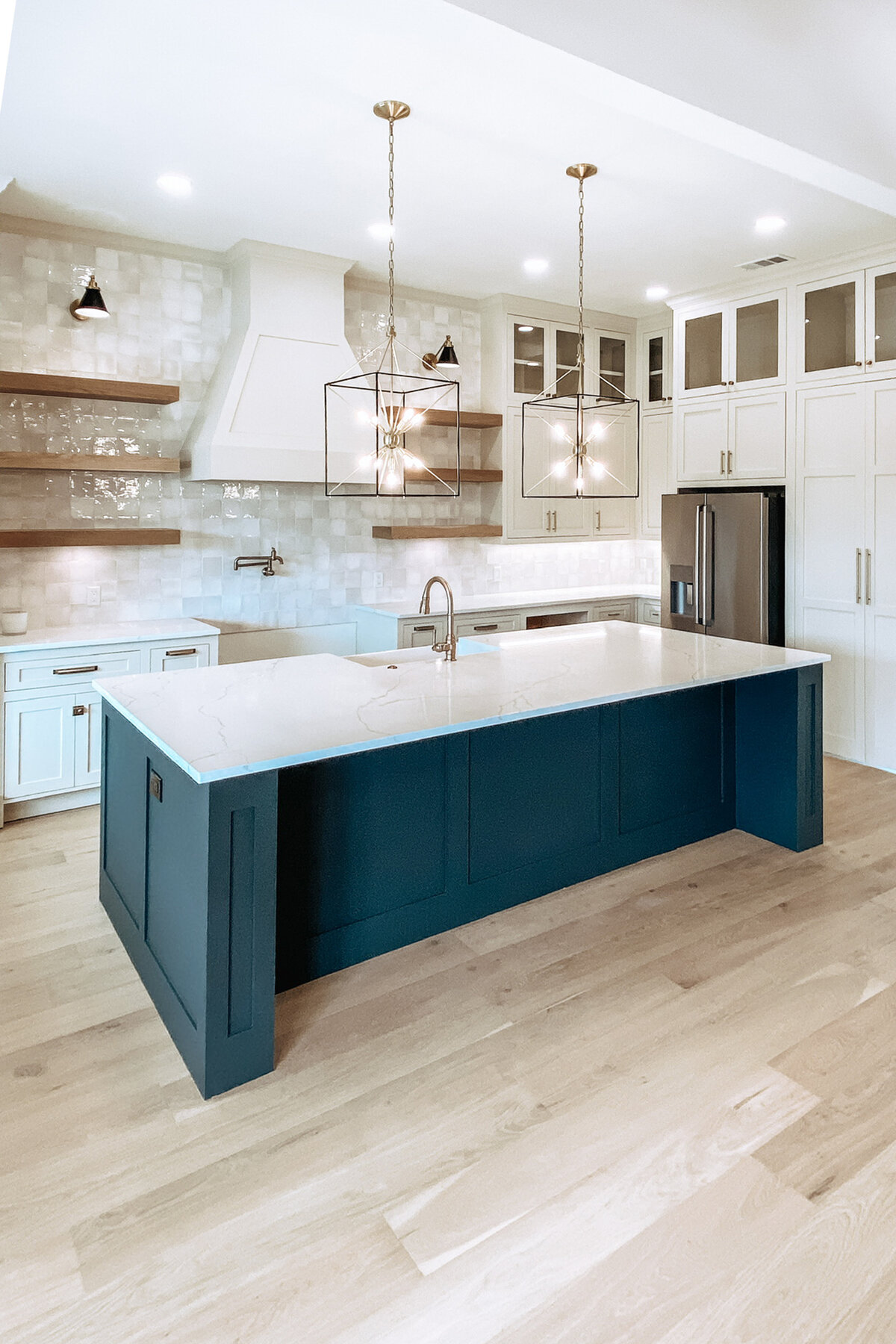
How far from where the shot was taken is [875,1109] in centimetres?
207

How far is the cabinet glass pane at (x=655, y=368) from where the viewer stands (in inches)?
244

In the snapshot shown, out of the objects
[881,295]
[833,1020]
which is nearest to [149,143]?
[881,295]

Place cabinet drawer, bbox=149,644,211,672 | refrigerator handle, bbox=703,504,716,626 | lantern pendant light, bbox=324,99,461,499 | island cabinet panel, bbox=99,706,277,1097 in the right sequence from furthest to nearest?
1. refrigerator handle, bbox=703,504,716,626
2. cabinet drawer, bbox=149,644,211,672
3. lantern pendant light, bbox=324,99,461,499
4. island cabinet panel, bbox=99,706,277,1097

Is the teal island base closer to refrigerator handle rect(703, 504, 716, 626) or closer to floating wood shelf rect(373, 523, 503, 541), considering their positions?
refrigerator handle rect(703, 504, 716, 626)

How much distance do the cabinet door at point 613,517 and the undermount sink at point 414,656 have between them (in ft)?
9.22

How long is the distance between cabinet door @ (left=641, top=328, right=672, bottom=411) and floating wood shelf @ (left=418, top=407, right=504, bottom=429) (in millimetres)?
1237

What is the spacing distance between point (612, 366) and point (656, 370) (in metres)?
0.32

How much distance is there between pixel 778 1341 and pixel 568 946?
1.45m

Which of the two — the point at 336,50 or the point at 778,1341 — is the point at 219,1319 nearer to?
the point at 778,1341

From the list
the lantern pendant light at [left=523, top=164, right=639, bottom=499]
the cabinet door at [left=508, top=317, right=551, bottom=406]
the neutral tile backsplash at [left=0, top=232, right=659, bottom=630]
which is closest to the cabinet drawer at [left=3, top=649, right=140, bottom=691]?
the neutral tile backsplash at [left=0, top=232, right=659, bottom=630]

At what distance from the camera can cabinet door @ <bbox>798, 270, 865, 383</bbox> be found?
15.0 ft

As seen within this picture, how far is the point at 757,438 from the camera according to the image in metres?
5.14

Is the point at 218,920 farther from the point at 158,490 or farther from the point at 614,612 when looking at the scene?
the point at 614,612

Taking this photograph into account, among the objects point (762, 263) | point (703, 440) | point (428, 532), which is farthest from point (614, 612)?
point (762, 263)
